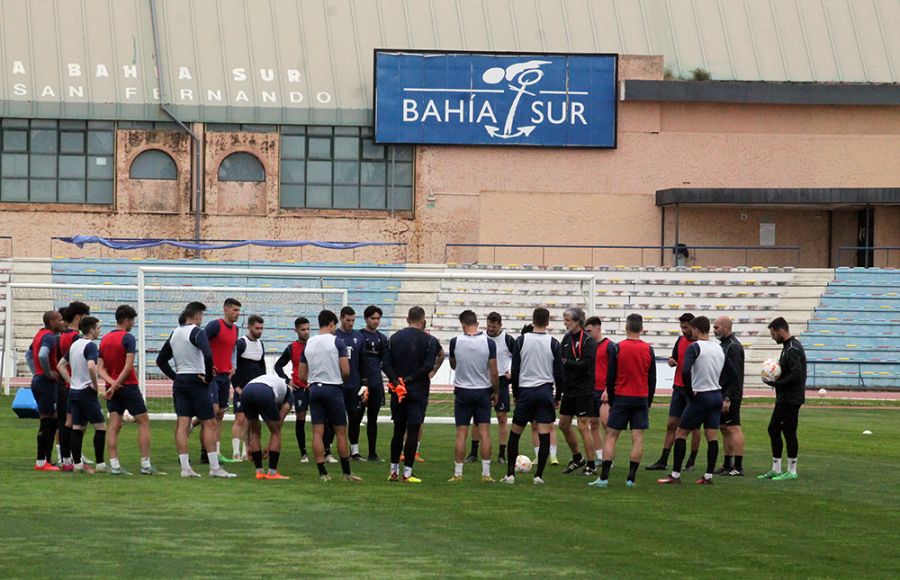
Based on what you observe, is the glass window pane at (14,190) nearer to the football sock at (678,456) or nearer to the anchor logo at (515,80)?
the anchor logo at (515,80)

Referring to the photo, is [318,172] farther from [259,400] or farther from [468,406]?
[468,406]

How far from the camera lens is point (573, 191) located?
47.5 meters

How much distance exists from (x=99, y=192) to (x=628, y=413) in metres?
33.0

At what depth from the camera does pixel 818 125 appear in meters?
48.3

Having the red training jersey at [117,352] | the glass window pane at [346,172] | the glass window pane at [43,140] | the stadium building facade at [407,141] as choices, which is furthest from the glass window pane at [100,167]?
the red training jersey at [117,352]

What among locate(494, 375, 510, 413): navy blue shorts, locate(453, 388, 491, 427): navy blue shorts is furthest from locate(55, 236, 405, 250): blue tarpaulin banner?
locate(453, 388, 491, 427): navy blue shorts

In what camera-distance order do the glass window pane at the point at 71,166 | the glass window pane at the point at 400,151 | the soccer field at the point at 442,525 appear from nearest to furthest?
1. the soccer field at the point at 442,525
2. the glass window pane at the point at 71,166
3. the glass window pane at the point at 400,151

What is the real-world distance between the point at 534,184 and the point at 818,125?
9.89 m

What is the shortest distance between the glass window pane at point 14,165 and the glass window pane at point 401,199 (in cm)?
1183

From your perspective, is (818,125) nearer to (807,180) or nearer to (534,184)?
(807,180)

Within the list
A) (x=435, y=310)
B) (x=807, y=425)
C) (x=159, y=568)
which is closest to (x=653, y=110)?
(x=435, y=310)

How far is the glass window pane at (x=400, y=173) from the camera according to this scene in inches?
1861

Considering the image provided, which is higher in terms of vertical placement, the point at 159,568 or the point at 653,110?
the point at 653,110

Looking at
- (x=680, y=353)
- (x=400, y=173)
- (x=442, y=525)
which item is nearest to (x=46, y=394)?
(x=442, y=525)
